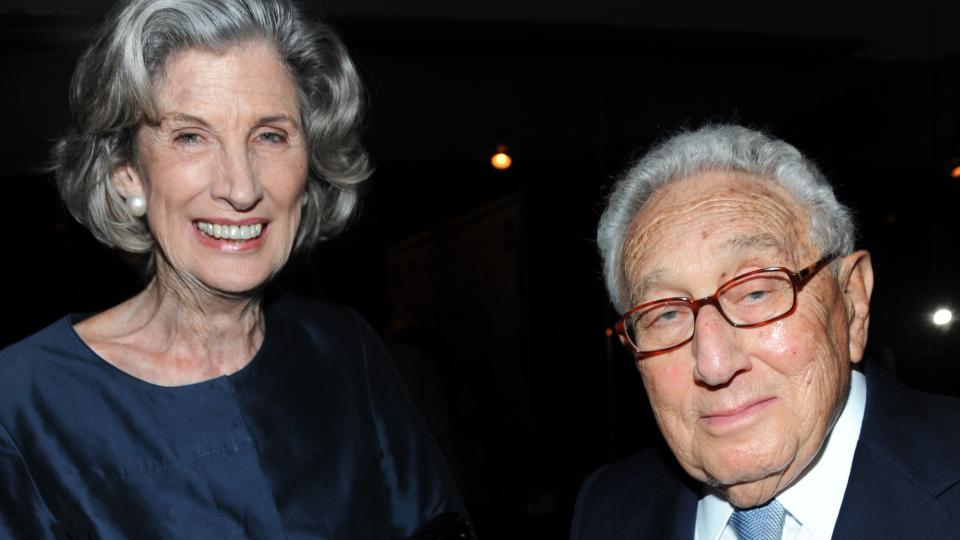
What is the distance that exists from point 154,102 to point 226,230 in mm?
301

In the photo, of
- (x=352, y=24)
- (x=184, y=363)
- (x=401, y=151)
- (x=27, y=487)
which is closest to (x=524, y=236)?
(x=401, y=151)

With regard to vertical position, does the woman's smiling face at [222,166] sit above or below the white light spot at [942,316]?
above

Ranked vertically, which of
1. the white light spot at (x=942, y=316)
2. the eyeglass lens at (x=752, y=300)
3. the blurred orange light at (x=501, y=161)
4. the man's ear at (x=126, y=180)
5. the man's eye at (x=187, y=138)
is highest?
the blurred orange light at (x=501, y=161)

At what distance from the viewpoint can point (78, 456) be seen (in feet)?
6.17

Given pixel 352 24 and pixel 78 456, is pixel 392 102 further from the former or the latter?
pixel 78 456

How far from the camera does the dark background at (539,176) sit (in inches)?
167

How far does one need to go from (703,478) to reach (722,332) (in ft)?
0.99

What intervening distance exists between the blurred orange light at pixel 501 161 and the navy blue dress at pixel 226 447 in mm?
3227

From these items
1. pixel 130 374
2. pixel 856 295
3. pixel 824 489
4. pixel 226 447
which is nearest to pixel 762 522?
pixel 824 489

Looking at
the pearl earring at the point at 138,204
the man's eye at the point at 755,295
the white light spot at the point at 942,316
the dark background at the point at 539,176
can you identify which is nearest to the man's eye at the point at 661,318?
the man's eye at the point at 755,295

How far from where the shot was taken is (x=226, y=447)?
2.04 meters

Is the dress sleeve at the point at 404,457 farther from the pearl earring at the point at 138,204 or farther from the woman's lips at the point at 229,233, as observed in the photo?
the pearl earring at the point at 138,204

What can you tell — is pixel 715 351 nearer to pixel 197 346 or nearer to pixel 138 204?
pixel 197 346

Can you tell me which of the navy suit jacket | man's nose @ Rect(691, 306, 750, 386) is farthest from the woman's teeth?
the navy suit jacket
